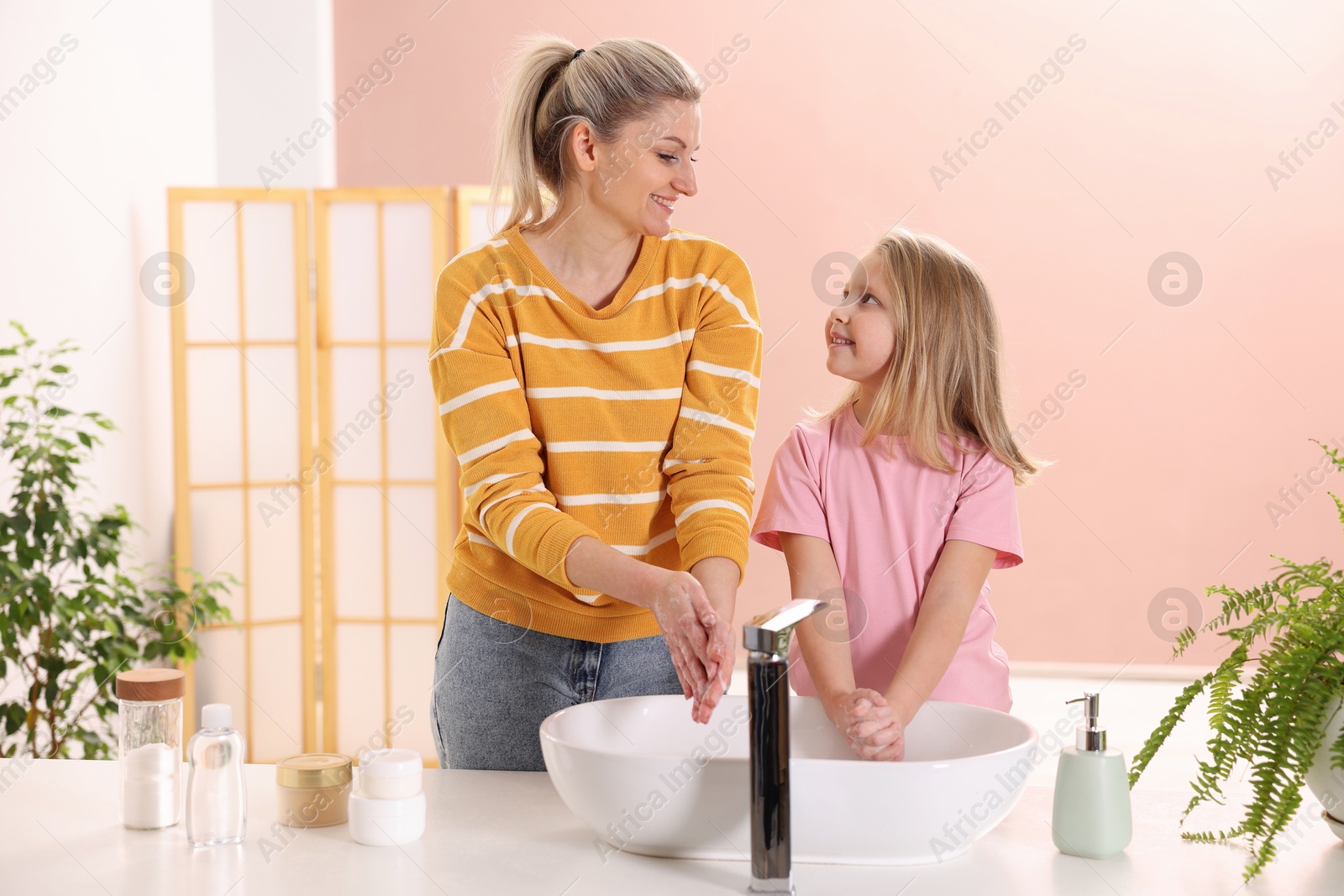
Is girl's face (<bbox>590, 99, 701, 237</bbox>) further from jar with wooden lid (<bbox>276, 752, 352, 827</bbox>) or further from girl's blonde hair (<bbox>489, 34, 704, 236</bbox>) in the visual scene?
jar with wooden lid (<bbox>276, 752, 352, 827</bbox>)

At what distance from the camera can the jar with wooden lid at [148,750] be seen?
0.97m

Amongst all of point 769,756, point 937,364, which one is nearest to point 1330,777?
point 769,756

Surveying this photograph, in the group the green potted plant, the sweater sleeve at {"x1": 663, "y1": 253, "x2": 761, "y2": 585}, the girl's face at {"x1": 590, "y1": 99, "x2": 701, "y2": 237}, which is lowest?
the green potted plant

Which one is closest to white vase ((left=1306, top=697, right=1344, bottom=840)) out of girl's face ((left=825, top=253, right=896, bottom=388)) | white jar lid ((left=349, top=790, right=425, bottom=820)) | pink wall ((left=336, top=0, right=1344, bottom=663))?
girl's face ((left=825, top=253, right=896, bottom=388))

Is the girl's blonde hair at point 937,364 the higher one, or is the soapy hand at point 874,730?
the girl's blonde hair at point 937,364

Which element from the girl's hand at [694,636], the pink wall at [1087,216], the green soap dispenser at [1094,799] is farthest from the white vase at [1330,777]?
the pink wall at [1087,216]

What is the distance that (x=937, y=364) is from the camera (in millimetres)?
1301

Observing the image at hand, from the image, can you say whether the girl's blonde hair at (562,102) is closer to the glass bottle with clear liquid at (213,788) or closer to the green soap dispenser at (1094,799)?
the glass bottle with clear liquid at (213,788)

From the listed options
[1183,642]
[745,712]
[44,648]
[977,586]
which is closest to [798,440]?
[977,586]

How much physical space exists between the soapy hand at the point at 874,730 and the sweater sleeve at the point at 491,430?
0.99 ft

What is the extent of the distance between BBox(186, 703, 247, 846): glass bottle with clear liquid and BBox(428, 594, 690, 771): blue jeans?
348mm

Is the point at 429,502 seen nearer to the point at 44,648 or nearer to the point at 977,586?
the point at 44,648

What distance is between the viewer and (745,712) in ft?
3.54

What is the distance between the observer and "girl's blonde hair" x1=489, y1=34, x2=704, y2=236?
1.23 metres
